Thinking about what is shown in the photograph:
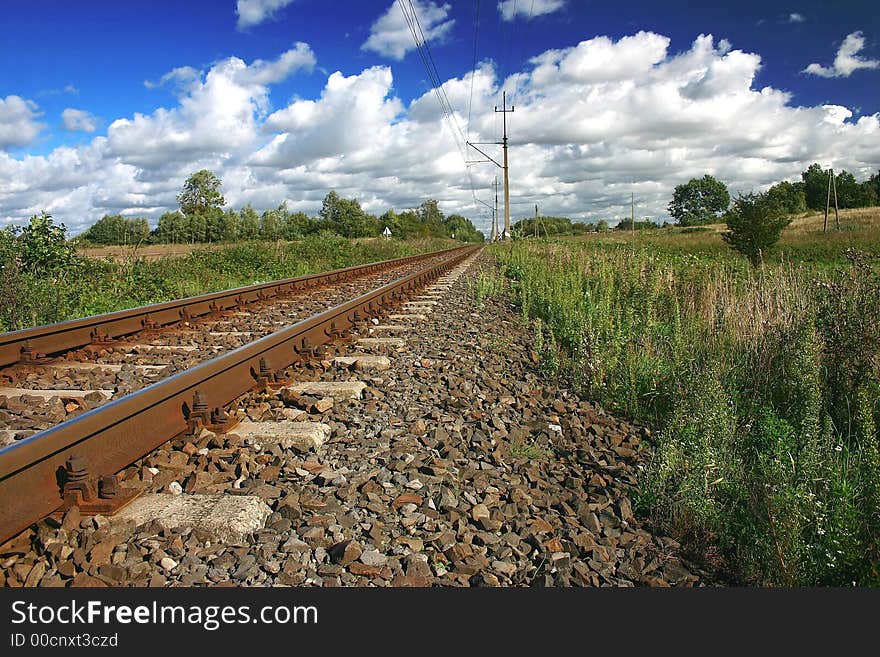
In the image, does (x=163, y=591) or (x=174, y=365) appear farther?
(x=174, y=365)

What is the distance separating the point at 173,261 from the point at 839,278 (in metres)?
Answer: 15.2

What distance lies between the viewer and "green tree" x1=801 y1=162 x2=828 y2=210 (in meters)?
107

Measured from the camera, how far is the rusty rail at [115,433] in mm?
2580

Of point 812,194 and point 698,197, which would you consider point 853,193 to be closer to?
point 812,194

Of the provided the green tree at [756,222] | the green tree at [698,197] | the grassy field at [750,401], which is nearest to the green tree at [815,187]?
the green tree at [698,197]

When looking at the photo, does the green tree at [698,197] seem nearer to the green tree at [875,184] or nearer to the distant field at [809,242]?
the green tree at [875,184]

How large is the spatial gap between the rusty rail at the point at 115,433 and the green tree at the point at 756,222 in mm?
19444

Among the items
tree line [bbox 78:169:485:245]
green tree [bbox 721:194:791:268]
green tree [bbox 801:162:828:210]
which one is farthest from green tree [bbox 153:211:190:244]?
green tree [bbox 801:162:828:210]

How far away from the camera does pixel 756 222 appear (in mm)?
20812

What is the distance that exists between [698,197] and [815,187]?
89.4 feet

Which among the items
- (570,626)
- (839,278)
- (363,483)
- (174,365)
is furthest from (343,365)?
(839,278)

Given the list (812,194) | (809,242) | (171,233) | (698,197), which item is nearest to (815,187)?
(812,194)

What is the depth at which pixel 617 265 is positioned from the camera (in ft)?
37.6

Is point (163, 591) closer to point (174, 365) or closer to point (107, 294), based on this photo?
point (174, 365)
